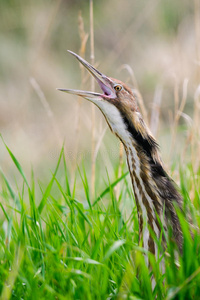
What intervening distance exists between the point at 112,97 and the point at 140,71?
5989 mm

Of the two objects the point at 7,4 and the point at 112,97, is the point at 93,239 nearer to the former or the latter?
the point at 112,97

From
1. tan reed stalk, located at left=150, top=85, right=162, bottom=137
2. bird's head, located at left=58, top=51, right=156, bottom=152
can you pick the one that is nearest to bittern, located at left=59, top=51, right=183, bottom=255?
bird's head, located at left=58, top=51, right=156, bottom=152

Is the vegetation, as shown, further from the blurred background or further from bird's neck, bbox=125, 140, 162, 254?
bird's neck, bbox=125, 140, 162, 254

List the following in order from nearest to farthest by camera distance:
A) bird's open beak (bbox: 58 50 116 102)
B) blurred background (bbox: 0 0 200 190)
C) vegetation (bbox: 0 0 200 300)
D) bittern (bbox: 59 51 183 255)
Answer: vegetation (bbox: 0 0 200 300) < bittern (bbox: 59 51 183 255) < bird's open beak (bbox: 58 50 116 102) < blurred background (bbox: 0 0 200 190)

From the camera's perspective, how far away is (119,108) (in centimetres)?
207

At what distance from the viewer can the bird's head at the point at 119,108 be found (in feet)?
6.53

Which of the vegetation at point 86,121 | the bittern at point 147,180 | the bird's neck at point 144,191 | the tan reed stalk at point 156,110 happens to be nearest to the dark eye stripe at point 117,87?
the bittern at point 147,180

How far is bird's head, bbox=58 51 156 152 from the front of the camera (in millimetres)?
1991

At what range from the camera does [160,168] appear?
6.46ft

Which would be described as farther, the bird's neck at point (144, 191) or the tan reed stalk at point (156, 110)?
the tan reed stalk at point (156, 110)

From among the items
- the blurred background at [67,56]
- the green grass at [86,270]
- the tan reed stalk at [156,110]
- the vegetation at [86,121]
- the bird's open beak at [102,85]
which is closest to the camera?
the green grass at [86,270]

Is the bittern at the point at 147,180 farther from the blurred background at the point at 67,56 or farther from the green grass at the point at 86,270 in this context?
the blurred background at the point at 67,56

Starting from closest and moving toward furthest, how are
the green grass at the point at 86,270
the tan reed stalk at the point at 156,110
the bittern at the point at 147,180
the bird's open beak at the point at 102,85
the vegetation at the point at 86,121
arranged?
the green grass at the point at 86,270
the vegetation at the point at 86,121
the bittern at the point at 147,180
the bird's open beak at the point at 102,85
the tan reed stalk at the point at 156,110

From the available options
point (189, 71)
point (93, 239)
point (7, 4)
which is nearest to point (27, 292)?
point (93, 239)
